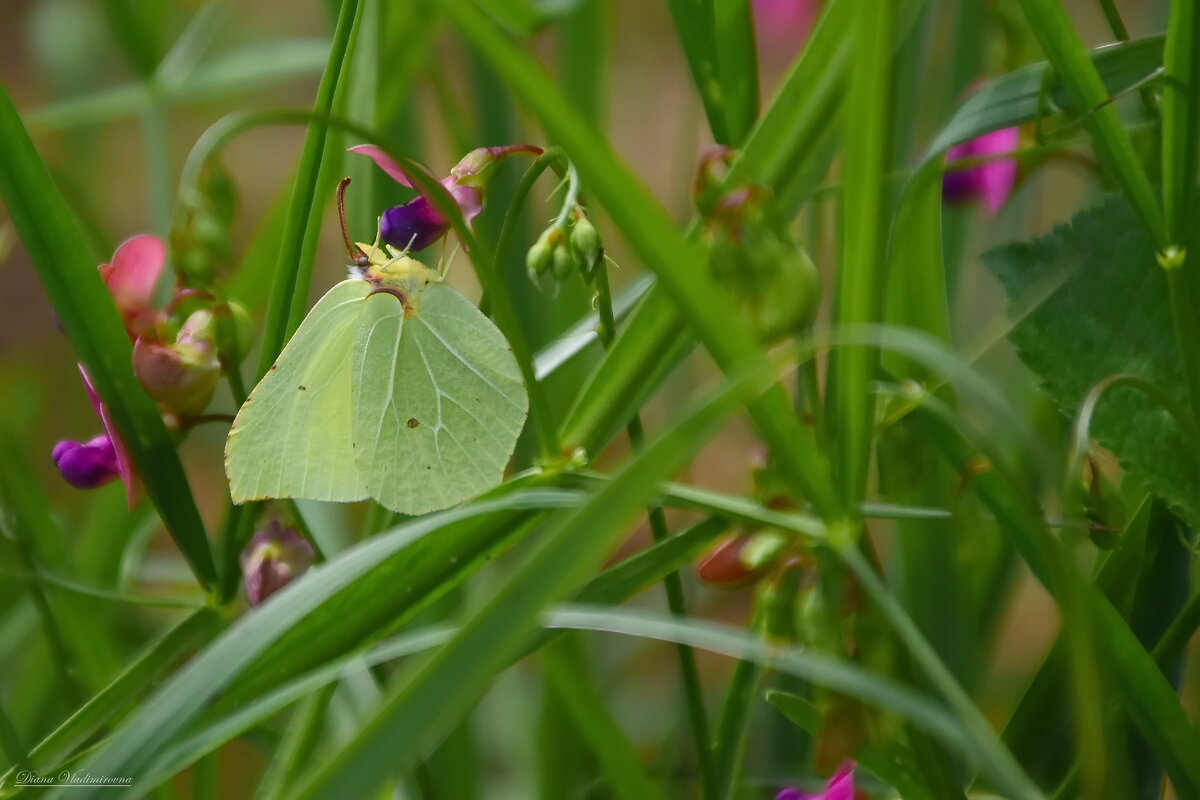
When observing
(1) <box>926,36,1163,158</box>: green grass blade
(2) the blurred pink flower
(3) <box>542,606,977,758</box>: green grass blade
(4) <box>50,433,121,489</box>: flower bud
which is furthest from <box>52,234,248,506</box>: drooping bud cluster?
(2) the blurred pink flower

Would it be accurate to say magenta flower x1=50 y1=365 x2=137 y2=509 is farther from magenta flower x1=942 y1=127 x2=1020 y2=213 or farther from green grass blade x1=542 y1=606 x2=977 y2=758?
magenta flower x1=942 y1=127 x2=1020 y2=213

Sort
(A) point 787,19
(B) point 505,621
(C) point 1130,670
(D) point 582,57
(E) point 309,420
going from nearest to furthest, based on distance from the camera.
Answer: (B) point 505,621
(C) point 1130,670
(E) point 309,420
(D) point 582,57
(A) point 787,19

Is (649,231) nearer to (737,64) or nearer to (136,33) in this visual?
(737,64)

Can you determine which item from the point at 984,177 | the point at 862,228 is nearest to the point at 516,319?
the point at 862,228

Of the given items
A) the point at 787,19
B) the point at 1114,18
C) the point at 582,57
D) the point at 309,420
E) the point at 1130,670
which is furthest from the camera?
the point at 787,19

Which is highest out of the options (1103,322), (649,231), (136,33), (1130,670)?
(136,33)

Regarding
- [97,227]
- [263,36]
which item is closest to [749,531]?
[97,227]

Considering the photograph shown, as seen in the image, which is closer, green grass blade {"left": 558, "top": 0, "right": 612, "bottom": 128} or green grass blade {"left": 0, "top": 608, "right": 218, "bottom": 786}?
green grass blade {"left": 0, "top": 608, "right": 218, "bottom": 786}

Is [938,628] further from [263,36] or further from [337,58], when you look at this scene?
[263,36]
